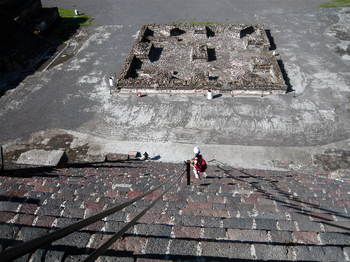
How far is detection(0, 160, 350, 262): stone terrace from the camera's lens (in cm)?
340

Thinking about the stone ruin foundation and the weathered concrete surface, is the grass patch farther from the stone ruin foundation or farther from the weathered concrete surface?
the stone ruin foundation

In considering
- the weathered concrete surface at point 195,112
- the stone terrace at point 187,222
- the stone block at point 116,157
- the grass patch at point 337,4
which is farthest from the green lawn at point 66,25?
the grass patch at point 337,4

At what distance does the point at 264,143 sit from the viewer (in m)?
12.1

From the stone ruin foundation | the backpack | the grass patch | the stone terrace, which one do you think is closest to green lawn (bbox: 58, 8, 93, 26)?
the stone ruin foundation

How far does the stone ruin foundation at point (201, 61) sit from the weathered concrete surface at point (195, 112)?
761 millimetres

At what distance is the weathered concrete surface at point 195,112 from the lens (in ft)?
39.5

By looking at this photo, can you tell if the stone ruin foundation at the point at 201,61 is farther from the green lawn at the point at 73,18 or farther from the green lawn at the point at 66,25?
the green lawn at the point at 73,18

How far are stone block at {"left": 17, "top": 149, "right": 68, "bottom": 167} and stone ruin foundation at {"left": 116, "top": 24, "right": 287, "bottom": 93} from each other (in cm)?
706

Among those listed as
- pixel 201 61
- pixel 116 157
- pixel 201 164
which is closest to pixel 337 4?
pixel 201 61

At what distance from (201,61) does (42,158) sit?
1223 centimetres

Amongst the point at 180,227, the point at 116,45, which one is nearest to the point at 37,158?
the point at 180,227

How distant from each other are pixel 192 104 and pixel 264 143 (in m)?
4.51

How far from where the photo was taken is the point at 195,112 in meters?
13.9

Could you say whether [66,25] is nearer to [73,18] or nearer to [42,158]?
[73,18]
